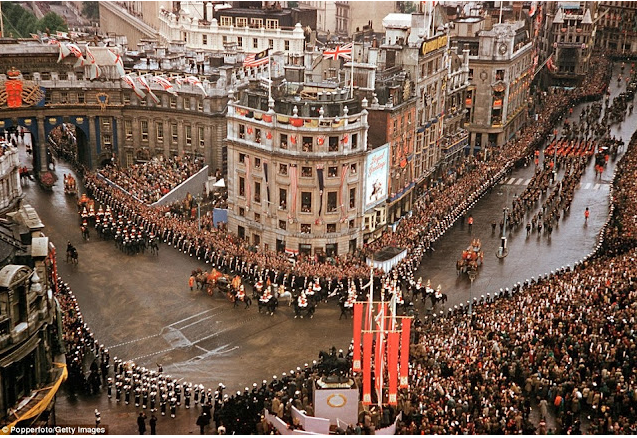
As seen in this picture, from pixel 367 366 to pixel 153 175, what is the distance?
4880cm

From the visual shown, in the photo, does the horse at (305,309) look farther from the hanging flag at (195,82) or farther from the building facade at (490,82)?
the building facade at (490,82)

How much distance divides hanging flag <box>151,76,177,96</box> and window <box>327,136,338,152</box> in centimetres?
2545

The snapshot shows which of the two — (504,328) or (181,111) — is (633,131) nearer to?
(181,111)

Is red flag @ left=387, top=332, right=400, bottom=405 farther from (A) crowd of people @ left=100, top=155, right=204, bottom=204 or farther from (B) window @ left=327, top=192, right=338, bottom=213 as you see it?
(A) crowd of people @ left=100, top=155, right=204, bottom=204

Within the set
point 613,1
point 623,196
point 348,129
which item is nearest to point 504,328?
point 348,129

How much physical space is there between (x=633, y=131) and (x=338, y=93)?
6457 centimetres

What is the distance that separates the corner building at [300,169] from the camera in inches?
2741

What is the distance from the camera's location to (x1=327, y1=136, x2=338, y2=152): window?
69.9m

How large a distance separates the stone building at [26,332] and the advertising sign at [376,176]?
3267 centimetres

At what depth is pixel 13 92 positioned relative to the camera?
8969 centimetres

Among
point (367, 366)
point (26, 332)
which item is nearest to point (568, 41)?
point (367, 366)

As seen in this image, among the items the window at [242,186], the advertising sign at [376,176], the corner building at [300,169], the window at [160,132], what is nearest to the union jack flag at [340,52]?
the corner building at [300,169]

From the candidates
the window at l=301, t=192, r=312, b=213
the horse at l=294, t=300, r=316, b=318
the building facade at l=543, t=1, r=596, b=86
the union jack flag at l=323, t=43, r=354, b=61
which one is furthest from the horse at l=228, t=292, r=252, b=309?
the building facade at l=543, t=1, r=596, b=86

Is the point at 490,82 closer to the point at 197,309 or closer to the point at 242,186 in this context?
the point at 242,186
